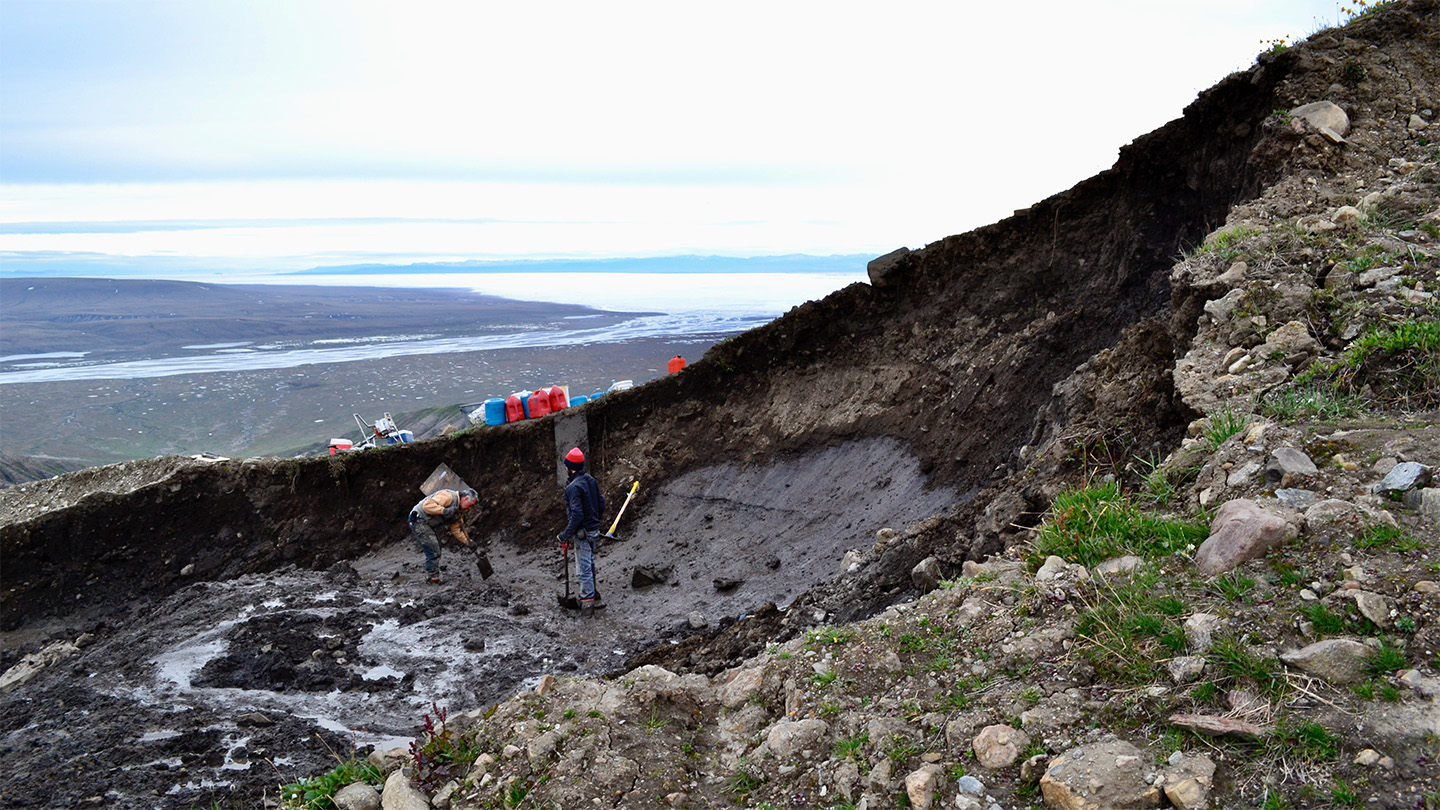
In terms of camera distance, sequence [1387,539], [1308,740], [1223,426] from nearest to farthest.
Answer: [1308,740]
[1387,539]
[1223,426]

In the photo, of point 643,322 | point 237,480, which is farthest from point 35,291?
point 237,480

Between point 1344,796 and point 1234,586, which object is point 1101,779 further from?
point 1234,586

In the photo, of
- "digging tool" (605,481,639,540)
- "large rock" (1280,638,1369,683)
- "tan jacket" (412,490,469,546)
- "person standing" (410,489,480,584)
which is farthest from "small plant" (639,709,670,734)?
"tan jacket" (412,490,469,546)

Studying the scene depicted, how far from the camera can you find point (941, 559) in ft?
20.6

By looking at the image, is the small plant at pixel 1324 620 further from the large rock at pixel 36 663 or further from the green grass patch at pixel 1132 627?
the large rock at pixel 36 663

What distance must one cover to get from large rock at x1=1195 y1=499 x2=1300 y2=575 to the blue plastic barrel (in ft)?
37.6

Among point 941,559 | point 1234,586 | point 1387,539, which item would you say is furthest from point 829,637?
point 1387,539

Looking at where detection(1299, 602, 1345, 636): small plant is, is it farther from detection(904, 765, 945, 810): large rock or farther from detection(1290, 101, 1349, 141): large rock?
detection(1290, 101, 1349, 141): large rock

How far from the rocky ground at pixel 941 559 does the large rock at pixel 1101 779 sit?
16 mm

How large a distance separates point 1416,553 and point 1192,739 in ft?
4.41

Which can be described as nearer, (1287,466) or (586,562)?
(1287,466)

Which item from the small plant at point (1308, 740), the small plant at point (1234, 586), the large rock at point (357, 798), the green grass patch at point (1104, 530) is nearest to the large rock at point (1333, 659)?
the small plant at point (1308, 740)

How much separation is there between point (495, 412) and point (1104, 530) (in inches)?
430

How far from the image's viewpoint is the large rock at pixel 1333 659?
3039 millimetres
